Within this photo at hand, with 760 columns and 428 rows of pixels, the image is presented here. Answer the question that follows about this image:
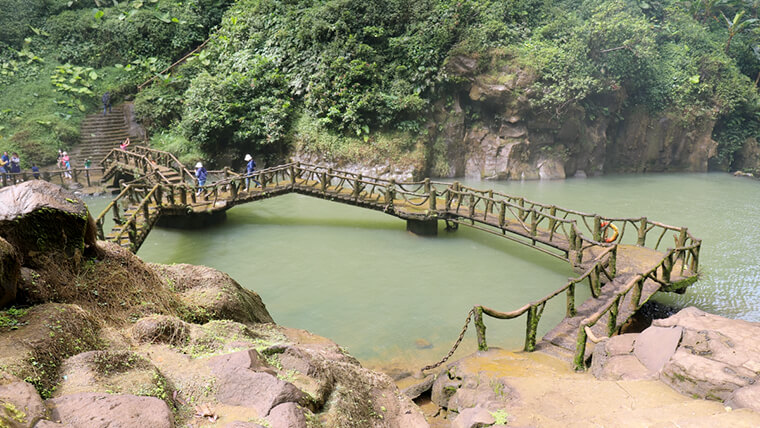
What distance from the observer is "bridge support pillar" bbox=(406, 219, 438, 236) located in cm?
1452

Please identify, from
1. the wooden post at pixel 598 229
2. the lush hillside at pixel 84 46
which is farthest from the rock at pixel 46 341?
the lush hillside at pixel 84 46

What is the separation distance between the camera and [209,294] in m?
6.40

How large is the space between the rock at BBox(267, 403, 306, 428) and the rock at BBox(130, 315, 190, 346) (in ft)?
5.80

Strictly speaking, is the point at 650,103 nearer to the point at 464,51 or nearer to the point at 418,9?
the point at 464,51

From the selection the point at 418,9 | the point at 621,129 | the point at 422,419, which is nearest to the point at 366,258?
the point at 422,419

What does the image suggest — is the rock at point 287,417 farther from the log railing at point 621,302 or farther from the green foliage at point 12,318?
the log railing at point 621,302

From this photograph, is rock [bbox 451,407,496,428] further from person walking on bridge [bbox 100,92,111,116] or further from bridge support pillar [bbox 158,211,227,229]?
person walking on bridge [bbox 100,92,111,116]

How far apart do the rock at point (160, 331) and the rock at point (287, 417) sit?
1.77 metres

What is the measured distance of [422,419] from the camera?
502cm

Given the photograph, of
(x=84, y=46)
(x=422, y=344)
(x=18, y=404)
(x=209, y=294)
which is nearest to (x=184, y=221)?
(x=209, y=294)

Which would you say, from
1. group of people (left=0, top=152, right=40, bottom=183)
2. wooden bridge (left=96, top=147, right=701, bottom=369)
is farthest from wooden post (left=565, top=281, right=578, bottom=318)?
group of people (left=0, top=152, right=40, bottom=183)

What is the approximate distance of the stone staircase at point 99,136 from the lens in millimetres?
22422

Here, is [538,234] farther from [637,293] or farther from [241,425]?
[241,425]

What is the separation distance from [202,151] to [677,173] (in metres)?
26.6
